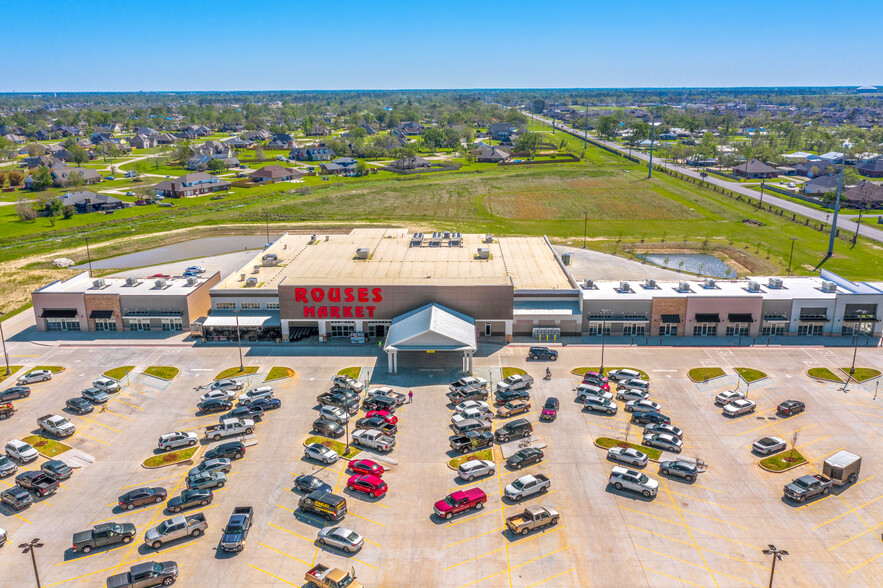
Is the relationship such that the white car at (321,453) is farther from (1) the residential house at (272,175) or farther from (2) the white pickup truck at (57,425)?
(1) the residential house at (272,175)

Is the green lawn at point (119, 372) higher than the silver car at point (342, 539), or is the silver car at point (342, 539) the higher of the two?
the green lawn at point (119, 372)

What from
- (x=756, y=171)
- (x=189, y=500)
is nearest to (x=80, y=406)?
(x=189, y=500)

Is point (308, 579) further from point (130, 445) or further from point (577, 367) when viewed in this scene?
point (577, 367)

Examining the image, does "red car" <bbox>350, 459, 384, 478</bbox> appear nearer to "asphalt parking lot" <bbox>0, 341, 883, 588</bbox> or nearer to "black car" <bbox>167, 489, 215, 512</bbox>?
"asphalt parking lot" <bbox>0, 341, 883, 588</bbox>


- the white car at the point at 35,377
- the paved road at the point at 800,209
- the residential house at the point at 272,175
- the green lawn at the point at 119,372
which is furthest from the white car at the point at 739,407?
the residential house at the point at 272,175

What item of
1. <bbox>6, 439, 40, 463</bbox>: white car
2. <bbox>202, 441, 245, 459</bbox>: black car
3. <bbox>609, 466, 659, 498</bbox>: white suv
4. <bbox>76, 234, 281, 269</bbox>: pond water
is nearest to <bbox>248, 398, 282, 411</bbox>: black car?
<bbox>202, 441, 245, 459</bbox>: black car
